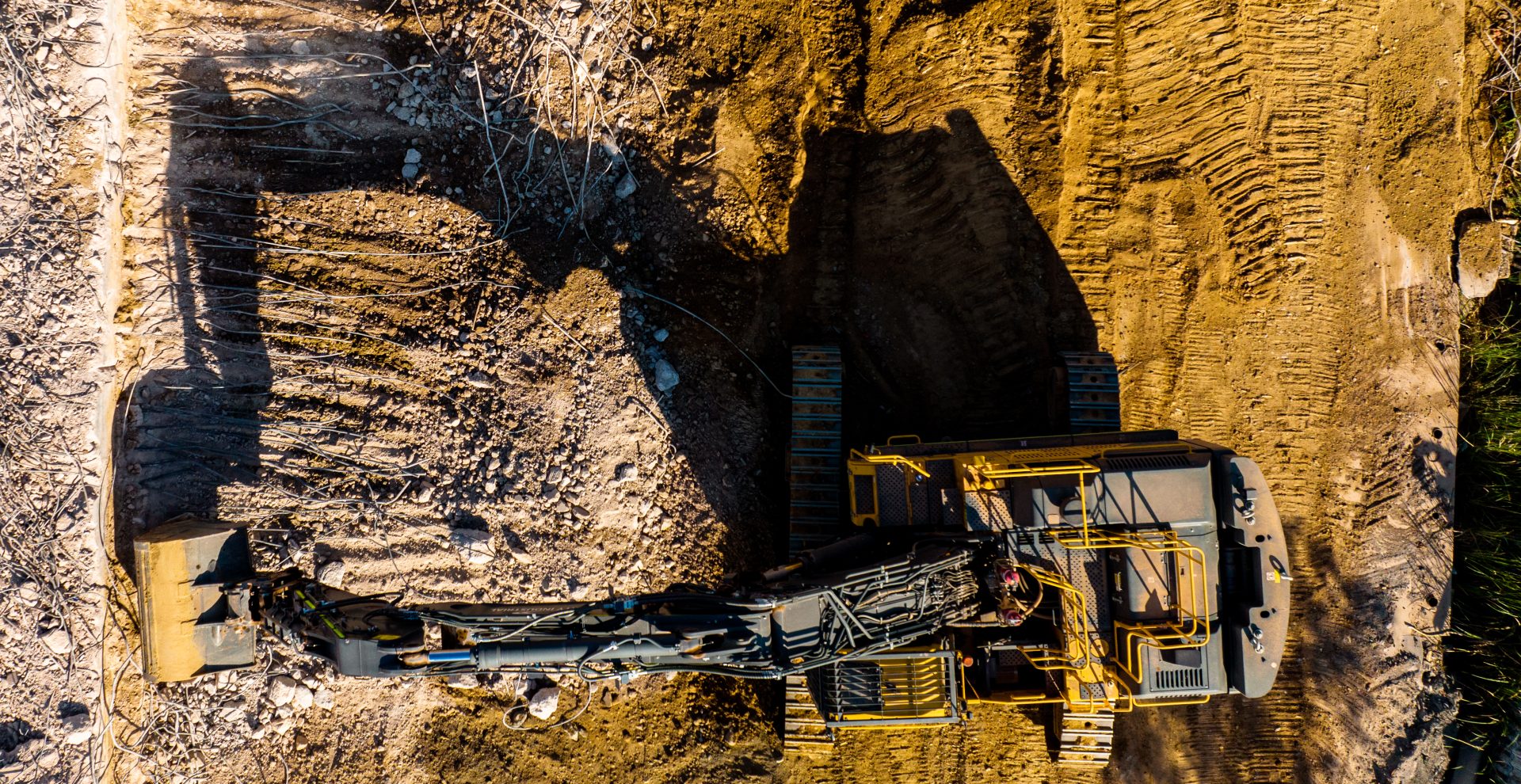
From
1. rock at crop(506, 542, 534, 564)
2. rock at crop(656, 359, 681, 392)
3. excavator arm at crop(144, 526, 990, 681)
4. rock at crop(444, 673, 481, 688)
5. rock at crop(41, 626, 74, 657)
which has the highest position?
rock at crop(656, 359, 681, 392)

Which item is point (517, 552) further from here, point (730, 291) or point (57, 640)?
point (57, 640)

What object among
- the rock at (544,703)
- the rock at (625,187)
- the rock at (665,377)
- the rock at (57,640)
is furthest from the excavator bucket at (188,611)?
the rock at (625,187)

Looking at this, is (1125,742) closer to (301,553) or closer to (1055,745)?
(1055,745)

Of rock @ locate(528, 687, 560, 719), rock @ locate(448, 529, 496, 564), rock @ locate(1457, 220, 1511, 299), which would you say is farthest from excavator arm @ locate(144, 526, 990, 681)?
rock @ locate(1457, 220, 1511, 299)

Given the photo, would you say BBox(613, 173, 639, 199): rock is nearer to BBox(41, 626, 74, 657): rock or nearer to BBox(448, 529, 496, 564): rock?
BBox(448, 529, 496, 564): rock

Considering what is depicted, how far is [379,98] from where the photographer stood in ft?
30.8

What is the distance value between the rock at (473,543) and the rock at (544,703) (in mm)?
1872

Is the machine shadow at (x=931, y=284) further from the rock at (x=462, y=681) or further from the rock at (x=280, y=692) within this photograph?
the rock at (x=280, y=692)

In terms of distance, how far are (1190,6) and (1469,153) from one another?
13.5 feet

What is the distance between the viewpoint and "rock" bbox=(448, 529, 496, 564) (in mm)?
8836

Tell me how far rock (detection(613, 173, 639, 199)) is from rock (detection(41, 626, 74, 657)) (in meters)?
7.72

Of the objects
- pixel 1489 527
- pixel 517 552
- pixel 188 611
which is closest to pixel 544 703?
pixel 517 552

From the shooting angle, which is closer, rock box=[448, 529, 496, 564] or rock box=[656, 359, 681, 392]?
rock box=[448, 529, 496, 564]

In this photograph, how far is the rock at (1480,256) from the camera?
9828 millimetres
